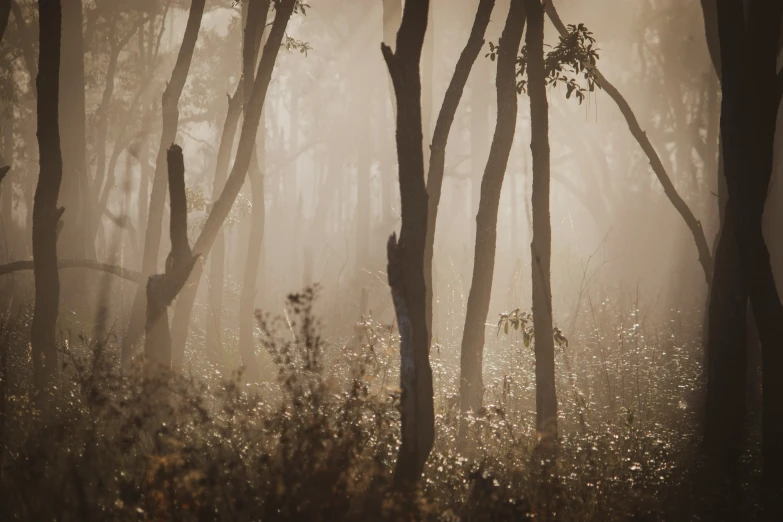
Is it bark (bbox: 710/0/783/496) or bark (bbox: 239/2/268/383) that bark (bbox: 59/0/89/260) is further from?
bark (bbox: 710/0/783/496)

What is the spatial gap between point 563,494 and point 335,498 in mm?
1675

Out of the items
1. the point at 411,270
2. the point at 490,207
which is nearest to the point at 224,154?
the point at 490,207

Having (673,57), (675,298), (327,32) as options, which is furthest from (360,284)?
(327,32)

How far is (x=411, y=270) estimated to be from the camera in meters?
3.88

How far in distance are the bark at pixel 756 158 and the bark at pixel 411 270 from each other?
2717mm

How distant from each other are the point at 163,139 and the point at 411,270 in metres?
5.87

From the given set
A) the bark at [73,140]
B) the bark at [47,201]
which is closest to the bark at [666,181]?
the bark at [47,201]

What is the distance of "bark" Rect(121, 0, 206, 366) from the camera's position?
7.55m

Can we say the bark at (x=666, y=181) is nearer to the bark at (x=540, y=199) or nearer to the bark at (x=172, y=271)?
the bark at (x=540, y=199)

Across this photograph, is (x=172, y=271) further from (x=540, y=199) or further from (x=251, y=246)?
(x=251, y=246)

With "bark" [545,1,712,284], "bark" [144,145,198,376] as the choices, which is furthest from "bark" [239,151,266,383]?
"bark" [545,1,712,284]

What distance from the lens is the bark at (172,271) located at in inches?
205

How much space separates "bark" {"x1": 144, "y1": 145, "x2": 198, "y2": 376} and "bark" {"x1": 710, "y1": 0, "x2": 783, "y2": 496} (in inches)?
175

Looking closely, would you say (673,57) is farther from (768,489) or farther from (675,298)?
(768,489)
